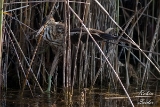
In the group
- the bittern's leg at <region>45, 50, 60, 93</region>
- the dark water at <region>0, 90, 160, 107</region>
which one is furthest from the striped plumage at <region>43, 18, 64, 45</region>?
the dark water at <region>0, 90, 160, 107</region>

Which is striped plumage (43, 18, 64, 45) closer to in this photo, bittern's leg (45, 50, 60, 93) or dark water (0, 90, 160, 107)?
bittern's leg (45, 50, 60, 93)

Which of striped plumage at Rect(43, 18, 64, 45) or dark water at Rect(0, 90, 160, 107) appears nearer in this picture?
dark water at Rect(0, 90, 160, 107)

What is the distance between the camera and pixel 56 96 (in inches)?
168

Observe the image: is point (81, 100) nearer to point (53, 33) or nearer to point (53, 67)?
point (53, 67)

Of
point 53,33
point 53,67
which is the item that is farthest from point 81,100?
point 53,33

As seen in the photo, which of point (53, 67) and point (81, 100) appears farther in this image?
point (53, 67)

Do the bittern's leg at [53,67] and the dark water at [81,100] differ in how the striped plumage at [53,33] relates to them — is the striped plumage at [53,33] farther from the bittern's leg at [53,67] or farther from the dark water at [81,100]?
the dark water at [81,100]

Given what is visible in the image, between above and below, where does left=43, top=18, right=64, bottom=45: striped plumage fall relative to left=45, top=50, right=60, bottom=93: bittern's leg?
above

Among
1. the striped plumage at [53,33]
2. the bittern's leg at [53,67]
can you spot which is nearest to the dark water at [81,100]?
the bittern's leg at [53,67]

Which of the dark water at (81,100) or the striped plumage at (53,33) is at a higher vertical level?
the striped plumage at (53,33)

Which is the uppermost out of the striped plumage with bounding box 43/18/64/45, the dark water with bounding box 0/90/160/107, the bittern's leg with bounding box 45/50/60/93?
the striped plumage with bounding box 43/18/64/45

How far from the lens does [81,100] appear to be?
3.91m

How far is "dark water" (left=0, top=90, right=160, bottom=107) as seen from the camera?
152 inches

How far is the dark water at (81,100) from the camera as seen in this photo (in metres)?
3.87
